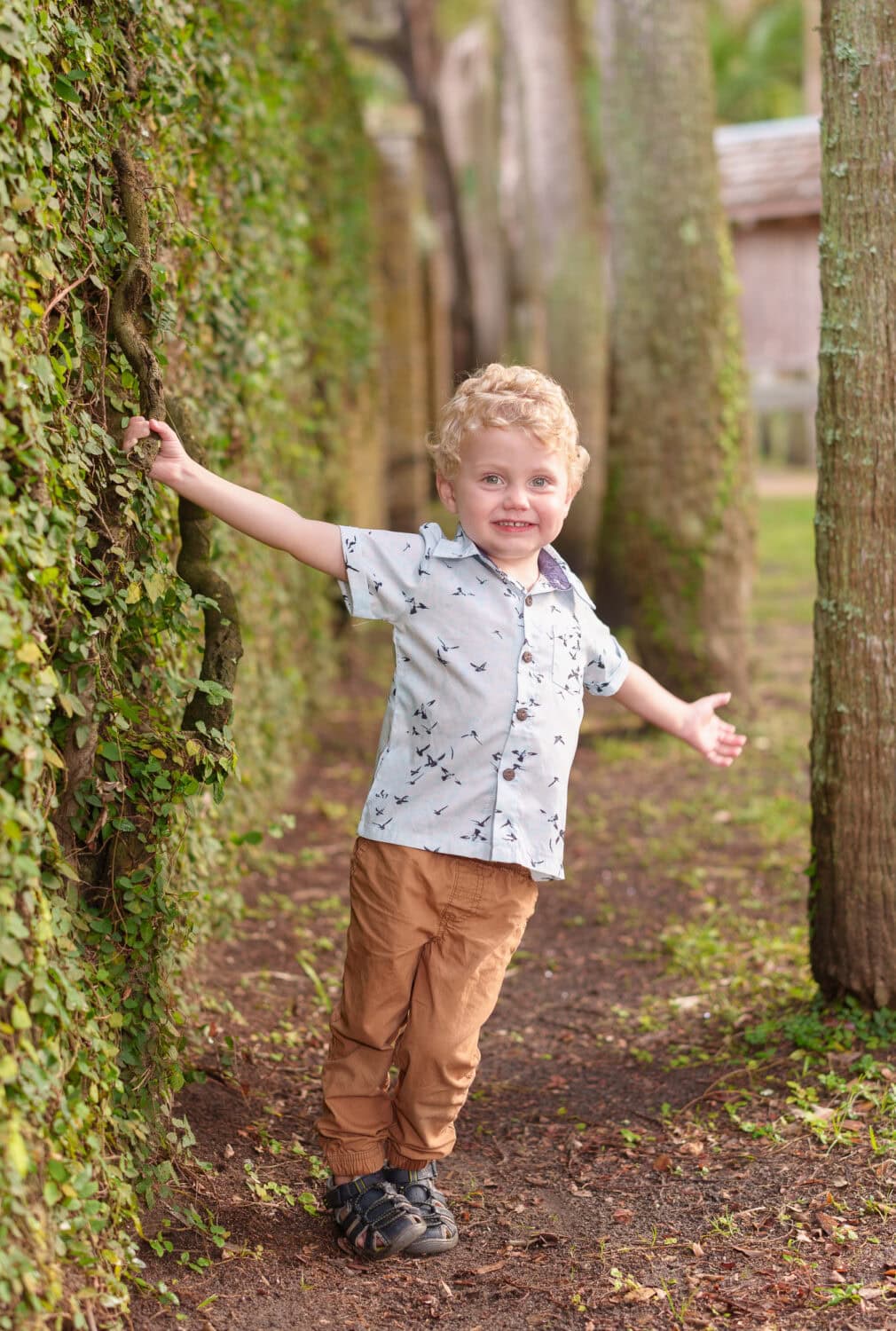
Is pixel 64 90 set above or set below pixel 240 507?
above

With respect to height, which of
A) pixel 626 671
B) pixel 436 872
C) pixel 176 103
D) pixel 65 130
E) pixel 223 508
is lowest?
pixel 436 872

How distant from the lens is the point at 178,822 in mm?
3350

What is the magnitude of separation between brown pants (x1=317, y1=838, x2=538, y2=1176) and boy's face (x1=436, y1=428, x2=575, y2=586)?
696 mm

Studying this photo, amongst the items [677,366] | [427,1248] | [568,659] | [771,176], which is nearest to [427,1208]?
[427,1248]

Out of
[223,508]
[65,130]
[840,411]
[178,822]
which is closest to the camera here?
[65,130]

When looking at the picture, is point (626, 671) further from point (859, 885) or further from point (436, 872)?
point (859, 885)

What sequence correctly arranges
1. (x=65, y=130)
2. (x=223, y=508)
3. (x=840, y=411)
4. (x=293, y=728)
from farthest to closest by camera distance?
(x=293, y=728), (x=840, y=411), (x=223, y=508), (x=65, y=130)

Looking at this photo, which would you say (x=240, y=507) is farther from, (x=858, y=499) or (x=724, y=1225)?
(x=724, y=1225)

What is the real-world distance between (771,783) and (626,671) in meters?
3.69

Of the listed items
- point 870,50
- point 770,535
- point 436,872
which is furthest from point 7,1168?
point 770,535

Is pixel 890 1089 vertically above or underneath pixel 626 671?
underneath

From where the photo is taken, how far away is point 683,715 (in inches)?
135

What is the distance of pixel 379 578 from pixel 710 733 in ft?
3.15

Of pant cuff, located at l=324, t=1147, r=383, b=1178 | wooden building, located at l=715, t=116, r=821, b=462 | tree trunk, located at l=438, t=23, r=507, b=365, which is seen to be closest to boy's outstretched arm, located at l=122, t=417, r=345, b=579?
pant cuff, located at l=324, t=1147, r=383, b=1178
